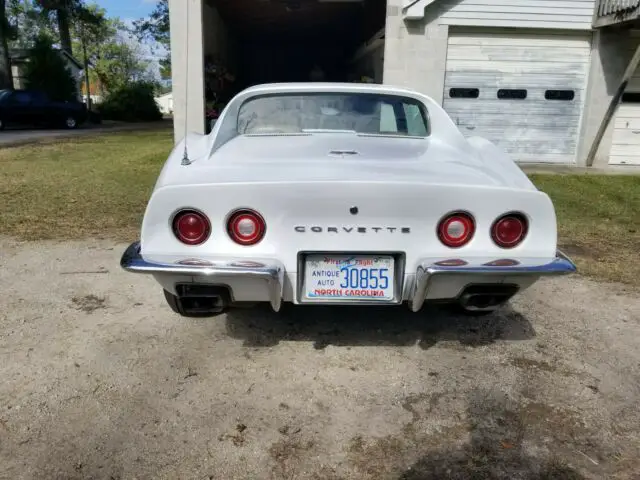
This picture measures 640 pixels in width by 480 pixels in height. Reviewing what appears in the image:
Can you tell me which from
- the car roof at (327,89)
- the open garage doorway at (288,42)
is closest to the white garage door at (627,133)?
the open garage doorway at (288,42)

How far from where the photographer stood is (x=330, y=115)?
12.5 ft

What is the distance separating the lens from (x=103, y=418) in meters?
2.53

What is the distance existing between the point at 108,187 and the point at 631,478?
24.7ft

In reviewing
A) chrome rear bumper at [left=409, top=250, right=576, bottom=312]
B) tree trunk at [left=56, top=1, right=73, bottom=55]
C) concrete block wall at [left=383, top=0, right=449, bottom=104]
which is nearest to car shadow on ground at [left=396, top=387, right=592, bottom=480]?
chrome rear bumper at [left=409, top=250, right=576, bottom=312]

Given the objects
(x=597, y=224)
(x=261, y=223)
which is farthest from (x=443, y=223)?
(x=597, y=224)

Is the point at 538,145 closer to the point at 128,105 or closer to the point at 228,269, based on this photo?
the point at 228,269

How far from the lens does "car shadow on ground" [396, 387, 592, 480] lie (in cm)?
219

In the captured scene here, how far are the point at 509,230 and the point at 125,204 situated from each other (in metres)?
5.43

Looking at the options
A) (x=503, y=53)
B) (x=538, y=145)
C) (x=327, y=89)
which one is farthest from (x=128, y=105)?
(x=327, y=89)

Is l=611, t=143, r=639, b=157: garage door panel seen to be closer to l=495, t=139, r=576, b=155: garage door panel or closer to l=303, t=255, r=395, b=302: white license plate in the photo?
l=495, t=139, r=576, b=155: garage door panel

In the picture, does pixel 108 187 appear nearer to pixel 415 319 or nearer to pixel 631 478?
pixel 415 319

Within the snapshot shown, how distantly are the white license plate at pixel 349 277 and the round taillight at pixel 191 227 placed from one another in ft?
1.67

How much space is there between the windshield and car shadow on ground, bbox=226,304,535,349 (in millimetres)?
1184

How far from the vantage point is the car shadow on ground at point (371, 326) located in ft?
10.9
